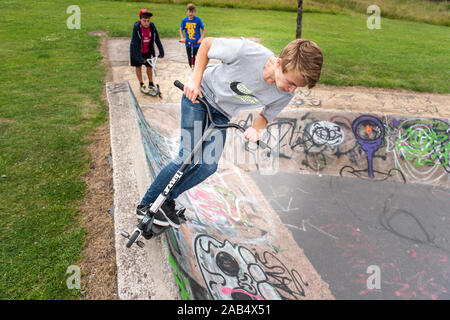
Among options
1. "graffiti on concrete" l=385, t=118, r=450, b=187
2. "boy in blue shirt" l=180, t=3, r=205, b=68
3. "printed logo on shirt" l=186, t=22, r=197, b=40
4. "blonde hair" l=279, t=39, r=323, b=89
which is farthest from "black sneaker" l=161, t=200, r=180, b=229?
"printed logo on shirt" l=186, t=22, r=197, b=40

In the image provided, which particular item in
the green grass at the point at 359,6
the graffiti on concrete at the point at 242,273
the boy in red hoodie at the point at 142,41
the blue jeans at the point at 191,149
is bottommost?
the graffiti on concrete at the point at 242,273

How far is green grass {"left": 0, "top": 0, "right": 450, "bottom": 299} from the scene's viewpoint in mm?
2993

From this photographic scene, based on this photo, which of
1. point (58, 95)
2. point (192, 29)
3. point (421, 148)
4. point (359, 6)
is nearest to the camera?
point (421, 148)

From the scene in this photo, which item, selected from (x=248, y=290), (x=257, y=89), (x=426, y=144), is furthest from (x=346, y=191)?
(x=257, y=89)

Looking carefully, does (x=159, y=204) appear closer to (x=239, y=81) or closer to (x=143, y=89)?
(x=239, y=81)

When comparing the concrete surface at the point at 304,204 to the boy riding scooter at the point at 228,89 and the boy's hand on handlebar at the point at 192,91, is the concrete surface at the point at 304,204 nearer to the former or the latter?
the boy riding scooter at the point at 228,89

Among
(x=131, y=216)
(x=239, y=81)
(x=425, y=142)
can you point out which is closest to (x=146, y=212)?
(x=131, y=216)

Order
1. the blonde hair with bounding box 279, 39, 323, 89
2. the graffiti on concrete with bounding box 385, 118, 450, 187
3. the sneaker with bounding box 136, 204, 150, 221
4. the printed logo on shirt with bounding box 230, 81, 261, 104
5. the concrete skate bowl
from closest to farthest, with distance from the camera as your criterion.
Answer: the blonde hair with bounding box 279, 39, 323, 89 → the printed logo on shirt with bounding box 230, 81, 261, 104 → the sneaker with bounding box 136, 204, 150, 221 → the concrete skate bowl → the graffiti on concrete with bounding box 385, 118, 450, 187

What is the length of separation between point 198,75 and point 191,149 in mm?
702

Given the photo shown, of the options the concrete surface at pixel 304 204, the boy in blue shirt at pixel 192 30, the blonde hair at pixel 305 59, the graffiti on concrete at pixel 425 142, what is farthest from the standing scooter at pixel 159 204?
the boy in blue shirt at pixel 192 30

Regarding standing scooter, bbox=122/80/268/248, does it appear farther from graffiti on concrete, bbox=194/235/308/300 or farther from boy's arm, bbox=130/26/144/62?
boy's arm, bbox=130/26/144/62

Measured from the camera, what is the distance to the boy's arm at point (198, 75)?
2373mm

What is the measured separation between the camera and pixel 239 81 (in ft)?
8.22

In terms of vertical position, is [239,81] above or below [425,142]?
above
